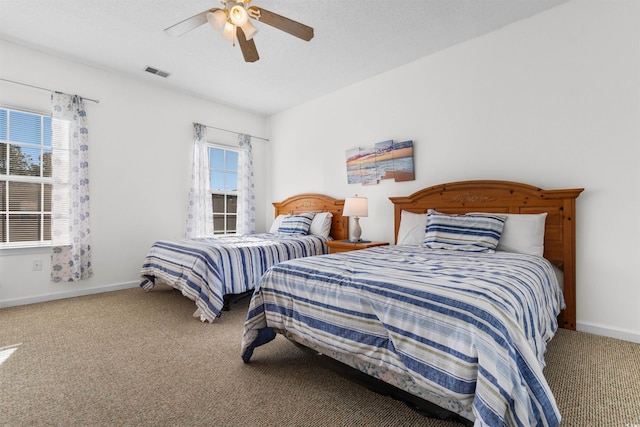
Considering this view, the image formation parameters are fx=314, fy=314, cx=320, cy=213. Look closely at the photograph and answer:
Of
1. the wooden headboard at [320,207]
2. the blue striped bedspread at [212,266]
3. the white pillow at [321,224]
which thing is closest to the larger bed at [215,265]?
the blue striped bedspread at [212,266]

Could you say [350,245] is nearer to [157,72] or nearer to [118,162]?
[118,162]

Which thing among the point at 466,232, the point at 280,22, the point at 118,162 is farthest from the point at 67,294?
the point at 466,232

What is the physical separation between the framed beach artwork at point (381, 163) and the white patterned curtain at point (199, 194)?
6.93ft

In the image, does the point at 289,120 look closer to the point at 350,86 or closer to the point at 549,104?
the point at 350,86

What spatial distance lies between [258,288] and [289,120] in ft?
12.4

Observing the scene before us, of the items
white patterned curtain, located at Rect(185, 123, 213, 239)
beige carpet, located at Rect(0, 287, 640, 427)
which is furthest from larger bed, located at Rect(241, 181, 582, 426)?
white patterned curtain, located at Rect(185, 123, 213, 239)

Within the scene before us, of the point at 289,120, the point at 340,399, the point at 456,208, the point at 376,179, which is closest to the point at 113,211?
the point at 289,120

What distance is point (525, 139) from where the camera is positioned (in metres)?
2.83

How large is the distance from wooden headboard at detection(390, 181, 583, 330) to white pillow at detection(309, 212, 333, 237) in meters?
1.37

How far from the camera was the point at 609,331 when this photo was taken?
2416mm

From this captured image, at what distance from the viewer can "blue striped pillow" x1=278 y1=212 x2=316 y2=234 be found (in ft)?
14.0

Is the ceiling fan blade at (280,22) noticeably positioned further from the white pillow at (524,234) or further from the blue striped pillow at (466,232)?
the white pillow at (524,234)

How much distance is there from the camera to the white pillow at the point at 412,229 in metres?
3.12

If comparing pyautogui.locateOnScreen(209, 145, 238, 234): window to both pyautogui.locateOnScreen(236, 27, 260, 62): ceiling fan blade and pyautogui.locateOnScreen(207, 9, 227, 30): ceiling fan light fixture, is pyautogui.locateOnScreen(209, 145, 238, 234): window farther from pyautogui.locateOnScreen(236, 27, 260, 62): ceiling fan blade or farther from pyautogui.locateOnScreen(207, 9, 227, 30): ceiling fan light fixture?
pyautogui.locateOnScreen(207, 9, 227, 30): ceiling fan light fixture
